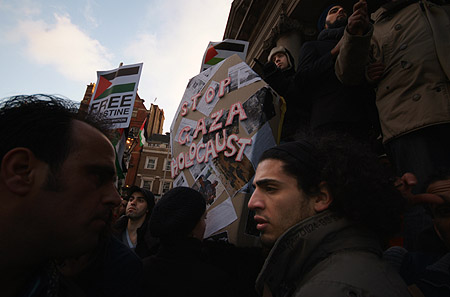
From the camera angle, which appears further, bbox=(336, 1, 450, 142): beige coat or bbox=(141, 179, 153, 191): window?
bbox=(141, 179, 153, 191): window

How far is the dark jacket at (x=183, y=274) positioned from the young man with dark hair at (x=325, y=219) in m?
0.54

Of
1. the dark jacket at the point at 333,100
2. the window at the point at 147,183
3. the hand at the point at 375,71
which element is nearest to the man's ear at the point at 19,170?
the dark jacket at the point at 333,100

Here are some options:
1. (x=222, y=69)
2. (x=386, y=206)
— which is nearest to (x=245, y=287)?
→ (x=386, y=206)

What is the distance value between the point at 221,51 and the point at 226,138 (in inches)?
98.1

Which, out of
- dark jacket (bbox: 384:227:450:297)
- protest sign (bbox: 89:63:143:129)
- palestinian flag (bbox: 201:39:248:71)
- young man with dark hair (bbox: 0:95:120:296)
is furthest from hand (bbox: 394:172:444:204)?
protest sign (bbox: 89:63:143:129)

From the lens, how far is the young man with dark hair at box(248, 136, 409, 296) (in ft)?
3.21

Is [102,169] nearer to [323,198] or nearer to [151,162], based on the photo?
[323,198]

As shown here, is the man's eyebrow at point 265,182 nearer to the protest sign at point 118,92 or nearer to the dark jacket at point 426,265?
the dark jacket at point 426,265

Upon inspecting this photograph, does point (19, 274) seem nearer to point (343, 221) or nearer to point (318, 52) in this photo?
point (343, 221)

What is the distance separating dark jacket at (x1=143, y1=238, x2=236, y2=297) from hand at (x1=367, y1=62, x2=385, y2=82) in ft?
5.77

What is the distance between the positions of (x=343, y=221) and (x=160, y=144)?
134 feet

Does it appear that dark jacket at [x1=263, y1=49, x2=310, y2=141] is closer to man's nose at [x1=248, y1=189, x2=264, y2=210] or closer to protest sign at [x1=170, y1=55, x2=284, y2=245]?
protest sign at [x1=170, y1=55, x2=284, y2=245]

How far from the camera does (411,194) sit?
1.47m

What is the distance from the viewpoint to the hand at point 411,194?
1400 millimetres
